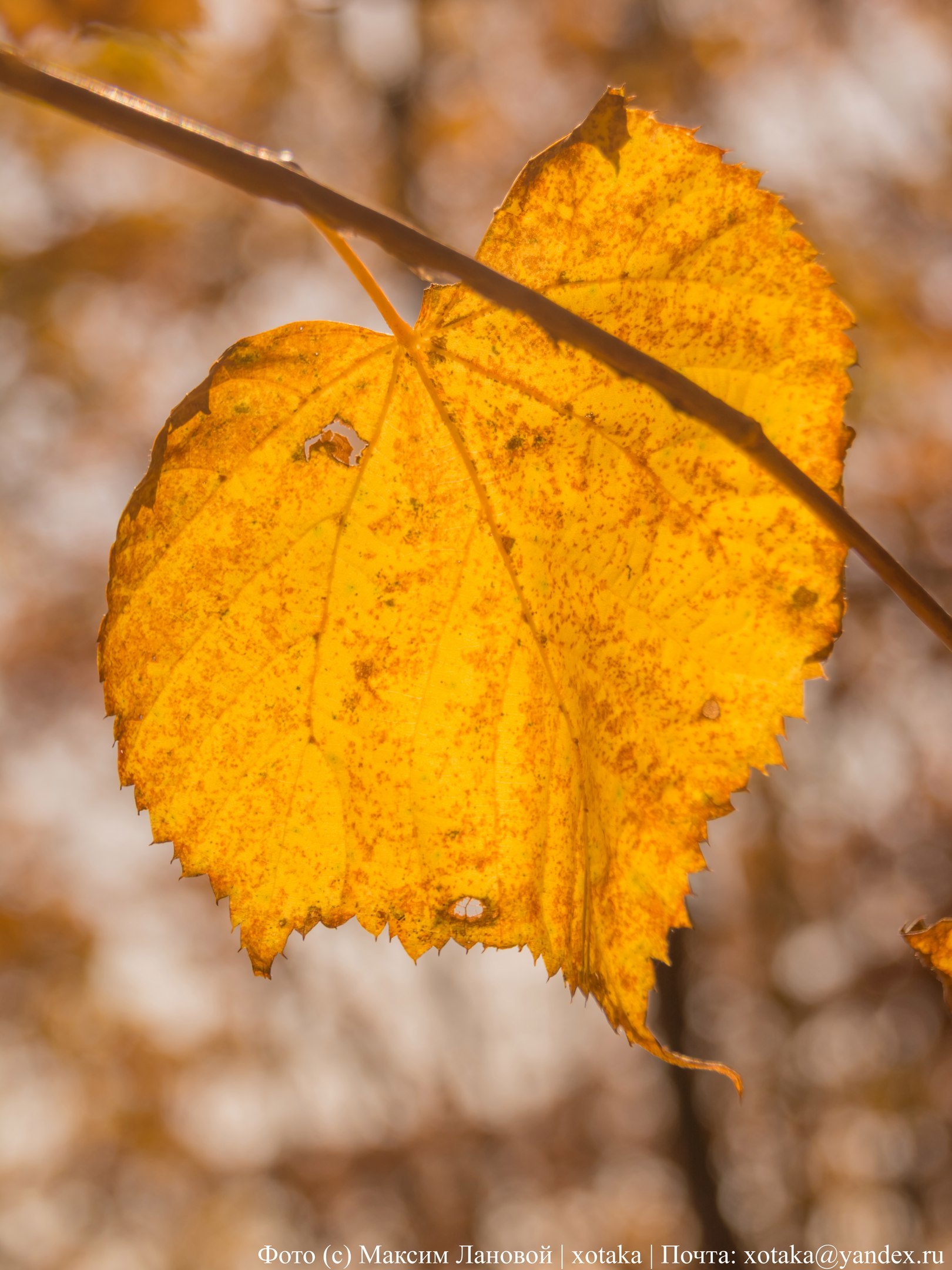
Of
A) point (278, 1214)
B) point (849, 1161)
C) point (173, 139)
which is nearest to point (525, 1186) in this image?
point (278, 1214)

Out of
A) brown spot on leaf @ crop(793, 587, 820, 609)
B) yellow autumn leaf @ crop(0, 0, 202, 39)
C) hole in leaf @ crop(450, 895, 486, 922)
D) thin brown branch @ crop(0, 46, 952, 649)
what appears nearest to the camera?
thin brown branch @ crop(0, 46, 952, 649)

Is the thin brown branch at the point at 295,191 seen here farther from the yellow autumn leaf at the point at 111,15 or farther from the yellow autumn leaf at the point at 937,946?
the yellow autumn leaf at the point at 111,15

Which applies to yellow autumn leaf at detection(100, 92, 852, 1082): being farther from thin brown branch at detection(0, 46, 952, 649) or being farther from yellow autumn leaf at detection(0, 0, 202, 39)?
yellow autumn leaf at detection(0, 0, 202, 39)

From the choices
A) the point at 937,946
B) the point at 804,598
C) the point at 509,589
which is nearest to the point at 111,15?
the point at 509,589

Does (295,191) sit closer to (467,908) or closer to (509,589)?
(509,589)

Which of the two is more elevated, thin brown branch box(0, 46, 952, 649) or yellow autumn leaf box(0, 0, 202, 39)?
yellow autumn leaf box(0, 0, 202, 39)

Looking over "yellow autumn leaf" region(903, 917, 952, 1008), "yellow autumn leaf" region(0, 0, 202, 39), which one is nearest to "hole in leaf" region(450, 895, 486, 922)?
"yellow autumn leaf" region(903, 917, 952, 1008)
